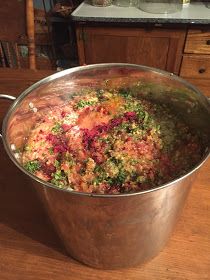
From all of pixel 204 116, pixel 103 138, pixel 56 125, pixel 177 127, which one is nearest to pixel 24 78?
pixel 56 125

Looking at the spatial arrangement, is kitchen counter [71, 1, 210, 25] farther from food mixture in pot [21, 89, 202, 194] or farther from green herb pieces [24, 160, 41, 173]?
green herb pieces [24, 160, 41, 173]

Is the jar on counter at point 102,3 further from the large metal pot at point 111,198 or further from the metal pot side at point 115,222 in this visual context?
the metal pot side at point 115,222

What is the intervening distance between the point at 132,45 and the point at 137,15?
188mm

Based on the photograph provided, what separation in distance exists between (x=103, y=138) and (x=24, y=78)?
Result: 0.50 m

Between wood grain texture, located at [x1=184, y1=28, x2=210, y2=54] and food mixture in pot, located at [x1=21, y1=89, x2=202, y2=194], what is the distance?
105 cm

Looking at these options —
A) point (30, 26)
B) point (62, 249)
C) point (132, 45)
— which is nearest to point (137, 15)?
point (132, 45)

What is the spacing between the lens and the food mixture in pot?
2.02ft

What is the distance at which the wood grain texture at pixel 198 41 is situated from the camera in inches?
66.7

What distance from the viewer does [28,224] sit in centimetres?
64

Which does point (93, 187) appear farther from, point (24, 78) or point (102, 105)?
point (24, 78)

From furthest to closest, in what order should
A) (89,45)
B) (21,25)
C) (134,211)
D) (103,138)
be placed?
(89,45) → (21,25) → (103,138) → (134,211)

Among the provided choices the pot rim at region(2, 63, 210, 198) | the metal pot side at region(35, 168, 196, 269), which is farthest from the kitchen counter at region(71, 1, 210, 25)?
the metal pot side at region(35, 168, 196, 269)

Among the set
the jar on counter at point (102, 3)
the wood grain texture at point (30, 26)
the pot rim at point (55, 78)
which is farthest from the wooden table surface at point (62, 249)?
the jar on counter at point (102, 3)

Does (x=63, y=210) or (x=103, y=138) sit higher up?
(x=63, y=210)
